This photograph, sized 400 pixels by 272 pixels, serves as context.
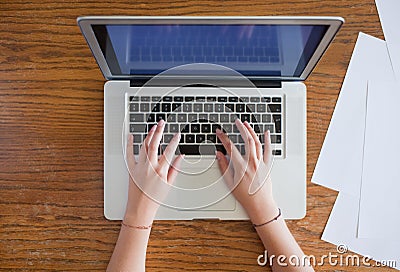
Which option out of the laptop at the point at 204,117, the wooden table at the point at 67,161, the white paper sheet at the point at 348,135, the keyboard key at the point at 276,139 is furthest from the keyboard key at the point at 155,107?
the white paper sheet at the point at 348,135

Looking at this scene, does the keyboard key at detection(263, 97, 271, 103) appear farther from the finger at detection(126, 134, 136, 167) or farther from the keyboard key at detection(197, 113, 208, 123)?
the finger at detection(126, 134, 136, 167)

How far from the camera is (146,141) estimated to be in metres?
0.83

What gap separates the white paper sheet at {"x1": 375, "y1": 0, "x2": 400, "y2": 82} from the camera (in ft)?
2.90

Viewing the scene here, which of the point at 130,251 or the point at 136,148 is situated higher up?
the point at 136,148

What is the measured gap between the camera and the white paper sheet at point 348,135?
0.88 metres

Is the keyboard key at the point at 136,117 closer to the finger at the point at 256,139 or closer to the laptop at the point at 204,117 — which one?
the laptop at the point at 204,117

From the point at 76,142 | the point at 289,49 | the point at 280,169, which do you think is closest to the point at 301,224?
the point at 280,169

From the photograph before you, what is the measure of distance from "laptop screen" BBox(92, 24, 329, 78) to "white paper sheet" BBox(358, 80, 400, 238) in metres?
0.18


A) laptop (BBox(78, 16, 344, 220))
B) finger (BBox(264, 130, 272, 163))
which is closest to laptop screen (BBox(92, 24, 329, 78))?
laptop (BBox(78, 16, 344, 220))

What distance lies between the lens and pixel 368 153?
0.88 m

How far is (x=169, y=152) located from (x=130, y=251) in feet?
0.61

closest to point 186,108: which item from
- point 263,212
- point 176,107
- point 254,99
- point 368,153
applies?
point 176,107

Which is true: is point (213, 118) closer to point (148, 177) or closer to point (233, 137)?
point (233, 137)

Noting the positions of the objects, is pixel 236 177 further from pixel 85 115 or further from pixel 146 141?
pixel 85 115
